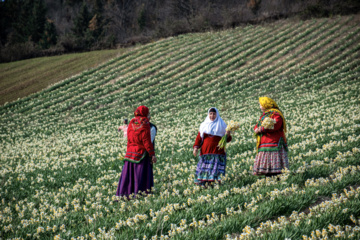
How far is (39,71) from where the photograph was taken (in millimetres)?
42000

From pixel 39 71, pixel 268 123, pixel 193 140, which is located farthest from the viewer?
pixel 39 71

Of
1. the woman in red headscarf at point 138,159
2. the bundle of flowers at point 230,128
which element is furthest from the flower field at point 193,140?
the bundle of flowers at point 230,128

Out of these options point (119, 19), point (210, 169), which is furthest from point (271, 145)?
point (119, 19)

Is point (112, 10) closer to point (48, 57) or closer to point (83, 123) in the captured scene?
point (48, 57)

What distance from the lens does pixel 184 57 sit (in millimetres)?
37219

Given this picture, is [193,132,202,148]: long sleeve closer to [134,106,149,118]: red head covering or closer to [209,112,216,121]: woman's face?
[209,112,216,121]: woman's face

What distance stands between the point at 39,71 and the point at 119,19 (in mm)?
38731

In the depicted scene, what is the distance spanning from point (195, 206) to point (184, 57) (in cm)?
3413

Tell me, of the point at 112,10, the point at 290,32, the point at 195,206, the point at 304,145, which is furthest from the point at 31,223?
the point at 112,10

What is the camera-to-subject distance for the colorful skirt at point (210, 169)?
6379 millimetres

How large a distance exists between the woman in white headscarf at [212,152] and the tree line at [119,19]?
44.9 metres

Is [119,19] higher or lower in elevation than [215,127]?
higher

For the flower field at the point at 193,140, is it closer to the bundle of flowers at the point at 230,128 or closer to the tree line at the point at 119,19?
the bundle of flowers at the point at 230,128

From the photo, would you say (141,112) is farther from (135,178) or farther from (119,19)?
(119,19)
